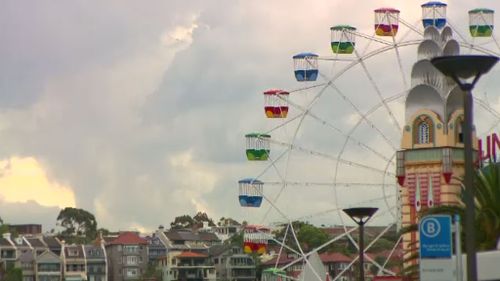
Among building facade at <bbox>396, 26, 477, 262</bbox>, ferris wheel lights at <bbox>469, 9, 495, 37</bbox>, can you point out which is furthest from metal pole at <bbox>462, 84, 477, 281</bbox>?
ferris wheel lights at <bbox>469, 9, 495, 37</bbox>

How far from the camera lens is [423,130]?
99625mm

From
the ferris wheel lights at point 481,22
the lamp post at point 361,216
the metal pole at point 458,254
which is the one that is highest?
the ferris wheel lights at point 481,22

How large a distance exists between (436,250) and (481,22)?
211 ft

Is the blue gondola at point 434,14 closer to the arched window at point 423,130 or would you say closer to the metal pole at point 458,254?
the arched window at point 423,130

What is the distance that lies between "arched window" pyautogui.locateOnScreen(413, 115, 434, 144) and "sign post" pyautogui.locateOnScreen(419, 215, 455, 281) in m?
55.7

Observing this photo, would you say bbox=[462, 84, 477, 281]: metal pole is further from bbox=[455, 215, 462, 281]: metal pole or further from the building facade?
the building facade

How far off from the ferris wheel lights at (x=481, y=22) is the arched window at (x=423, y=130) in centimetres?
933

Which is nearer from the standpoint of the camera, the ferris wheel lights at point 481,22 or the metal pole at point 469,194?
the metal pole at point 469,194

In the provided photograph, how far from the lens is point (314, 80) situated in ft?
351

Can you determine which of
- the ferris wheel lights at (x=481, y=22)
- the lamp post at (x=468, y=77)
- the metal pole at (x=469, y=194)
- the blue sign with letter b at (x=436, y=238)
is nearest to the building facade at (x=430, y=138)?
the ferris wheel lights at (x=481, y=22)

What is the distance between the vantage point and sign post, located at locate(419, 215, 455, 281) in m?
43.1

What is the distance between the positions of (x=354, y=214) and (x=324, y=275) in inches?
1557

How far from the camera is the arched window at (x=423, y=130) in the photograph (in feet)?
326

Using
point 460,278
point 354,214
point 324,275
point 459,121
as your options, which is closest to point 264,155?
point 324,275
